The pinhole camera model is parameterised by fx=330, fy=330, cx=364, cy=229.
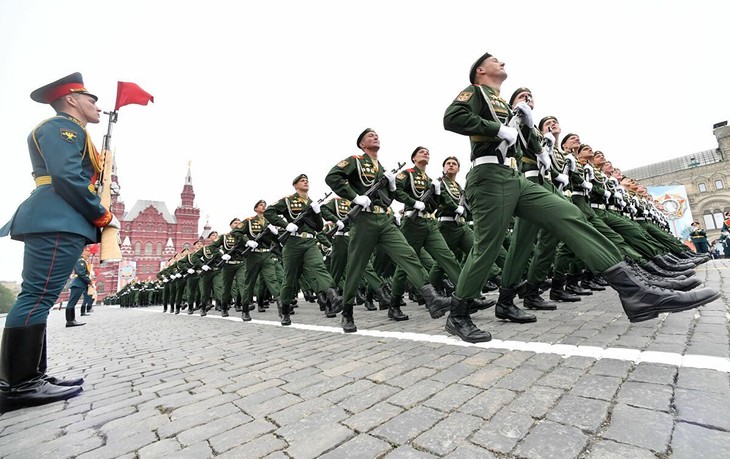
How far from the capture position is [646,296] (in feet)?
7.84

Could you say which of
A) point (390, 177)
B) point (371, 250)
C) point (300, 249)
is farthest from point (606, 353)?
point (300, 249)

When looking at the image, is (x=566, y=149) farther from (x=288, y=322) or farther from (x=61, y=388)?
(x=61, y=388)

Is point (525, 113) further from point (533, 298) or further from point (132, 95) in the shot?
point (132, 95)

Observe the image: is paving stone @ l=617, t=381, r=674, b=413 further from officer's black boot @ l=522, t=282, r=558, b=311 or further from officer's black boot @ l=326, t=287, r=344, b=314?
officer's black boot @ l=326, t=287, r=344, b=314

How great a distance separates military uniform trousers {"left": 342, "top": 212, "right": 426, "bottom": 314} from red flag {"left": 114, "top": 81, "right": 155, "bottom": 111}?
3059mm

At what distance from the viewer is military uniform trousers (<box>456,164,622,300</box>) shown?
2934 millimetres

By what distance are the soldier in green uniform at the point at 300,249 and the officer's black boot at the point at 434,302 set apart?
6.60 feet

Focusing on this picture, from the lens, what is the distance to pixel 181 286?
13453mm

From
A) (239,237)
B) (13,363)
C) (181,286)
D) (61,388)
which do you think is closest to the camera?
(13,363)

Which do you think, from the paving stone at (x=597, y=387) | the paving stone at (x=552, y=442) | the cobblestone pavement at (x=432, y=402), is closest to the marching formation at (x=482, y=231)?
the cobblestone pavement at (x=432, y=402)

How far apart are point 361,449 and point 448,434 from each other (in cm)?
37

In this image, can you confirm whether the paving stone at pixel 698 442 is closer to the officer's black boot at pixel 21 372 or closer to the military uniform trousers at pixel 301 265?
the officer's black boot at pixel 21 372

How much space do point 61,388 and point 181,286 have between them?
12.1 metres

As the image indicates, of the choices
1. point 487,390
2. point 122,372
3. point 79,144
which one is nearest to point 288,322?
point 122,372
